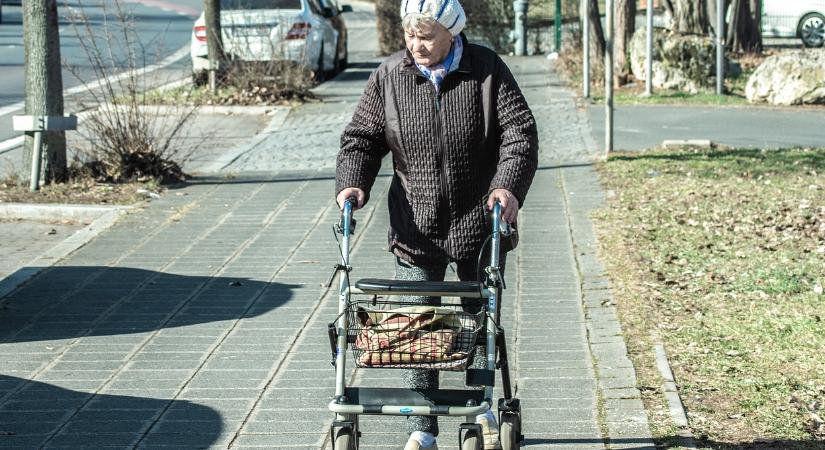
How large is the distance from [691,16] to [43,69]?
45.8 ft

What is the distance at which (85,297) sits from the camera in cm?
768

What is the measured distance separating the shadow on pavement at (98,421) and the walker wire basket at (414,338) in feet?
4.59

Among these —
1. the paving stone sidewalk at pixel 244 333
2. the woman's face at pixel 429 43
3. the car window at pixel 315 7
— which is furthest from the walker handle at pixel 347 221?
the car window at pixel 315 7

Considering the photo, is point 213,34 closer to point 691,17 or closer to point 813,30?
point 691,17

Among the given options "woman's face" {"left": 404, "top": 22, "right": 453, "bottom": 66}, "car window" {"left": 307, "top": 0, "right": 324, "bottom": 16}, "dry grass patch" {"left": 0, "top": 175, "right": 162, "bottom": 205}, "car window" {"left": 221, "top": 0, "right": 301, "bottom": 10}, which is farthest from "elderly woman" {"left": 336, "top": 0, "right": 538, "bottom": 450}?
"car window" {"left": 307, "top": 0, "right": 324, "bottom": 16}

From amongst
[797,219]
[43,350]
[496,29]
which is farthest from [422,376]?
[496,29]

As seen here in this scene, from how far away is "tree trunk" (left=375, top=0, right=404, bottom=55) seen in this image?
25734 millimetres

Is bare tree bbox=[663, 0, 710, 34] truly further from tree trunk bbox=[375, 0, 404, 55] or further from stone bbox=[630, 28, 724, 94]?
tree trunk bbox=[375, 0, 404, 55]

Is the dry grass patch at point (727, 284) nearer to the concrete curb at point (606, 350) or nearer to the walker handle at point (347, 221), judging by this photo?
the concrete curb at point (606, 350)

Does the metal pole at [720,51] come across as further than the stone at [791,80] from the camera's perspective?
Yes

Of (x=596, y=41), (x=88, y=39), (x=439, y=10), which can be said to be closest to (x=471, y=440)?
(x=439, y=10)

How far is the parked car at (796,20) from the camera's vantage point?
2916 cm

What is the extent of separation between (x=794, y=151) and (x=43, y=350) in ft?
28.6

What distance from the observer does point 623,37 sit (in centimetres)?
2092
